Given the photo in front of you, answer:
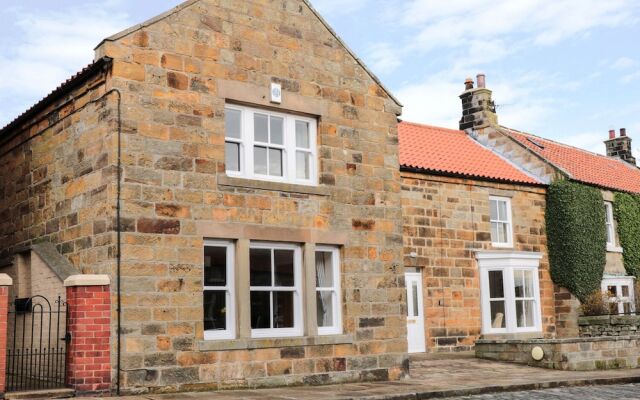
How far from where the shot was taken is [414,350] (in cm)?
1905

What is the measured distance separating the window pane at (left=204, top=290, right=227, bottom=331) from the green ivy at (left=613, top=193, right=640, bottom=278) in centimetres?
1737

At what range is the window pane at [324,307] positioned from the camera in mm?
13562

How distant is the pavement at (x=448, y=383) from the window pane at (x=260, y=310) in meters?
1.16

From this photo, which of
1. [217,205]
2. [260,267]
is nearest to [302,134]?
[217,205]

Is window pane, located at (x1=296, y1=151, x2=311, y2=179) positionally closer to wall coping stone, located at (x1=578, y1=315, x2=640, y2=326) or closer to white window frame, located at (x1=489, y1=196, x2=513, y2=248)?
white window frame, located at (x1=489, y1=196, x2=513, y2=248)

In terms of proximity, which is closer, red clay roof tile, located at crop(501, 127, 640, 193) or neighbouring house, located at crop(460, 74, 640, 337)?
neighbouring house, located at crop(460, 74, 640, 337)

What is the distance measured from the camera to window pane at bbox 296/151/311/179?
13.6 m

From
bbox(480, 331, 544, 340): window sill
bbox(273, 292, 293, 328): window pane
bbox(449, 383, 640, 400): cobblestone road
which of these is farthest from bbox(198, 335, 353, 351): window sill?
bbox(480, 331, 544, 340): window sill

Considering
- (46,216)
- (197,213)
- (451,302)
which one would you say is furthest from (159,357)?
(451,302)

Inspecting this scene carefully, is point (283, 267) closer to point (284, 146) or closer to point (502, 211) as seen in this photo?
point (284, 146)

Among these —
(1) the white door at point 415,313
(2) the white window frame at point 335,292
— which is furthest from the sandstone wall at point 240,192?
(1) the white door at point 415,313

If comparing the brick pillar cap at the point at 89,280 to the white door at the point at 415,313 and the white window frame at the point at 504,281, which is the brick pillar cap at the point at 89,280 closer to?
the white door at the point at 415,313

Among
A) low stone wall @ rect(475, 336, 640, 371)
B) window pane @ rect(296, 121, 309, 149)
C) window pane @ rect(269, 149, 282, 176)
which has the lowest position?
low stone wall @ rect(475, 336, 640, 371)

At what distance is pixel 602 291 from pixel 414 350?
319 inches
